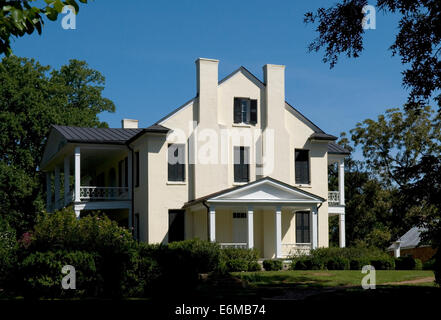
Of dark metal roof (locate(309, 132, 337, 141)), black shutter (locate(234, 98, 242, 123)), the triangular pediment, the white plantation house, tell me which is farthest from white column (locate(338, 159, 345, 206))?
black shutter (locate(234, 98, 242, 123))

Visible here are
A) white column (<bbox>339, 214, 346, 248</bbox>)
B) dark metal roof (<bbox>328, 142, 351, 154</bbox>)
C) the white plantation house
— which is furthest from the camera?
dark metal roof (<bbox>328, 142, 351, 154</bbox>)

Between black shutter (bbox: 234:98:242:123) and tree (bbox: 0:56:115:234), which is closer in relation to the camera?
black shutter (bbox: 234:98:242:123)

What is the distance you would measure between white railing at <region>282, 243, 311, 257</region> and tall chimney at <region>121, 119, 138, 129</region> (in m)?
14.3

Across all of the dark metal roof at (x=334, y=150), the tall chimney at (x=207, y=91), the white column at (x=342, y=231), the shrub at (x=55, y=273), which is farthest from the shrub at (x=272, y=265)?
the shrub at (x=55, y=273)

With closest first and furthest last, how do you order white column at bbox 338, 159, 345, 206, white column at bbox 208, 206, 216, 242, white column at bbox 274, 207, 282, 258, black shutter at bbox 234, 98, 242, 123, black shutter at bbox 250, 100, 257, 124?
white column at bbox 208, 206, 216, 242 → white column at bbox 274, 207, 282, 258 → black shutter at bbox 234, 98, 242, 123 → black shutter at bbox 250, 100, 257, 124 → white column at bbox 338, 159, 345, 206

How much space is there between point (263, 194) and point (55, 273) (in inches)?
632

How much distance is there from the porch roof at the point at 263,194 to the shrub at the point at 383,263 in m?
4.58

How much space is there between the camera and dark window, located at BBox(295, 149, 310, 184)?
3553cm

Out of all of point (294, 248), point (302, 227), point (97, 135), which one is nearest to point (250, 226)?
point (294, 248)

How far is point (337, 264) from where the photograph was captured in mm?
28359

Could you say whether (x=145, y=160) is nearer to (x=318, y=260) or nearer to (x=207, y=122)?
(x=207, y=122)

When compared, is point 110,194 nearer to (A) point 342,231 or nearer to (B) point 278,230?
(B) point 278,230

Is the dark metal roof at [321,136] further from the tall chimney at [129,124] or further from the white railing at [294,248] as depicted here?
the tall chimney at [129,124]

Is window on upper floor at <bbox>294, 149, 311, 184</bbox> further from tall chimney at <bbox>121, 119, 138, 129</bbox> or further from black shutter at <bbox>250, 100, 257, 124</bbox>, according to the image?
tall chimney at <bbox>121, 119, 138, 129</bbox>
